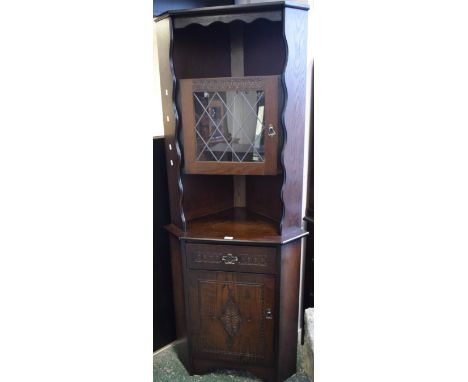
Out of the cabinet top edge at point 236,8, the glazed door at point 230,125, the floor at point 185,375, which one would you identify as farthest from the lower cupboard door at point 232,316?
the cabinet top edge at point 236,8

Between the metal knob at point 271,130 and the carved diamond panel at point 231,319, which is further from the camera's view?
the carved diamond panel at point 231,319

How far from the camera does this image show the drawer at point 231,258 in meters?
1.27

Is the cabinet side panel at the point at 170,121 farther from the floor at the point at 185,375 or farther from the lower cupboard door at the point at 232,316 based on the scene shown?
the floor at the point at 185,375

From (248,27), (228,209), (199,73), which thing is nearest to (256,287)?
(228,209)

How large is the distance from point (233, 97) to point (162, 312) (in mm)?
1032

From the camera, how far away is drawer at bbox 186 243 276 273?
4.16 feet

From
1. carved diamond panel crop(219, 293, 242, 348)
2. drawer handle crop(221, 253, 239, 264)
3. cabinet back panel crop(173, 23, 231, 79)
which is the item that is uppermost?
cabinet back panel crop(173, 23, 231, 79)

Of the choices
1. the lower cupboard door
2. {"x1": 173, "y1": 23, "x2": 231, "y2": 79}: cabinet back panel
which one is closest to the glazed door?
{"x1": 173, "y1": 23, "x2": 231, "y2": 79}: cabinet back panel

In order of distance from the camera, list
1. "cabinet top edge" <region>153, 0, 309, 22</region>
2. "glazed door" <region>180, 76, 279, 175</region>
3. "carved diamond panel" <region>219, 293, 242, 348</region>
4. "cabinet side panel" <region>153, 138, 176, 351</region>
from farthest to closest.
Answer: "cabinet side panel" <region>153, 138, 176, 351</region> < "carved diamond panel" <region>219, 293, 242, 348</region> < "glazed door" <region>180, 76, 279, 175</region> < "cabinet top edge" <region>153, 0, 309, 22</region>

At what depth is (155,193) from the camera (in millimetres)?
1461

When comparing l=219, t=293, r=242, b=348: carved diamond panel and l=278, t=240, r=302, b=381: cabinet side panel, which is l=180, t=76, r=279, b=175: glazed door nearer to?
l=278, t=240, r=302, b=381: cabinet side panel

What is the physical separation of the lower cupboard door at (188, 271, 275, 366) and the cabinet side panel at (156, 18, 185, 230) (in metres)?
0.26

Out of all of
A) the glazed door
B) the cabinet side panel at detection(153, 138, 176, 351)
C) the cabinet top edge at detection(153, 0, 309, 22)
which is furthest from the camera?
the cabinet side panel at detection(153, 138, 176, 351)

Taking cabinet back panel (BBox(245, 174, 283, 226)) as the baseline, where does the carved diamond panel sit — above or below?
below
